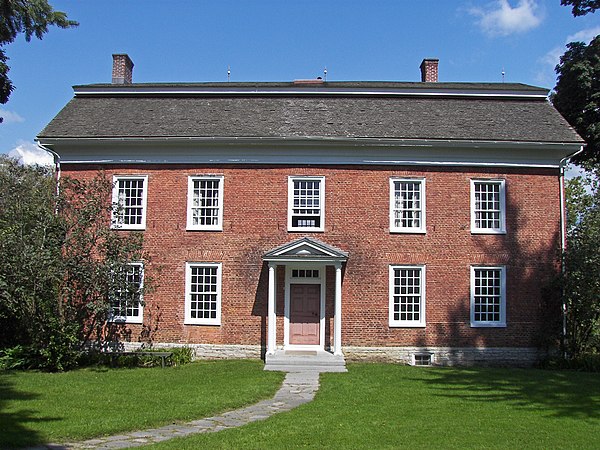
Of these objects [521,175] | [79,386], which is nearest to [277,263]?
[79,386]

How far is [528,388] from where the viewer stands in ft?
48.0

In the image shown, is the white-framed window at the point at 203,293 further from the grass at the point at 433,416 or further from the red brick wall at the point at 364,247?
the grass at the point at 433,416

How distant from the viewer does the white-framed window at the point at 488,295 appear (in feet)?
64.3

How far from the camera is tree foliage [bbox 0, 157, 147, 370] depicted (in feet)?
54.6

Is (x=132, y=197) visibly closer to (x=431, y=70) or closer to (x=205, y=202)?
(x=205, y=202)

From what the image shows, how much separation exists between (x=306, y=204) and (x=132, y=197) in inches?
238

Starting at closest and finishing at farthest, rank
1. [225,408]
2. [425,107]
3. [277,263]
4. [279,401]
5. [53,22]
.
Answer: [53,22] < [225,408] < [279,401] < [277,263] < [425,107]

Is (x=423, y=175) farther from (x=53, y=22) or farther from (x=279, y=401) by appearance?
(x=53, y=22)

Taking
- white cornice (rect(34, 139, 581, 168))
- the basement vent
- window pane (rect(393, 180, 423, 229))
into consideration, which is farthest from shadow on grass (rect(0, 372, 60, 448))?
window pane (rect(393, 180, 423, 229))

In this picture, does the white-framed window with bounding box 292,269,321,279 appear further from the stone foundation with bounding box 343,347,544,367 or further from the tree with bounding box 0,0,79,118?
the tree with bounding box 0,0,79,118

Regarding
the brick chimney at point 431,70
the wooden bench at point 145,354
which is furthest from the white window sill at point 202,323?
the brick chimney at point 431,70

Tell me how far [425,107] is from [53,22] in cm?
1411

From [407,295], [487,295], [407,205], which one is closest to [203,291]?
[407,295]

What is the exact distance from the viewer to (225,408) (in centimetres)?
1195
